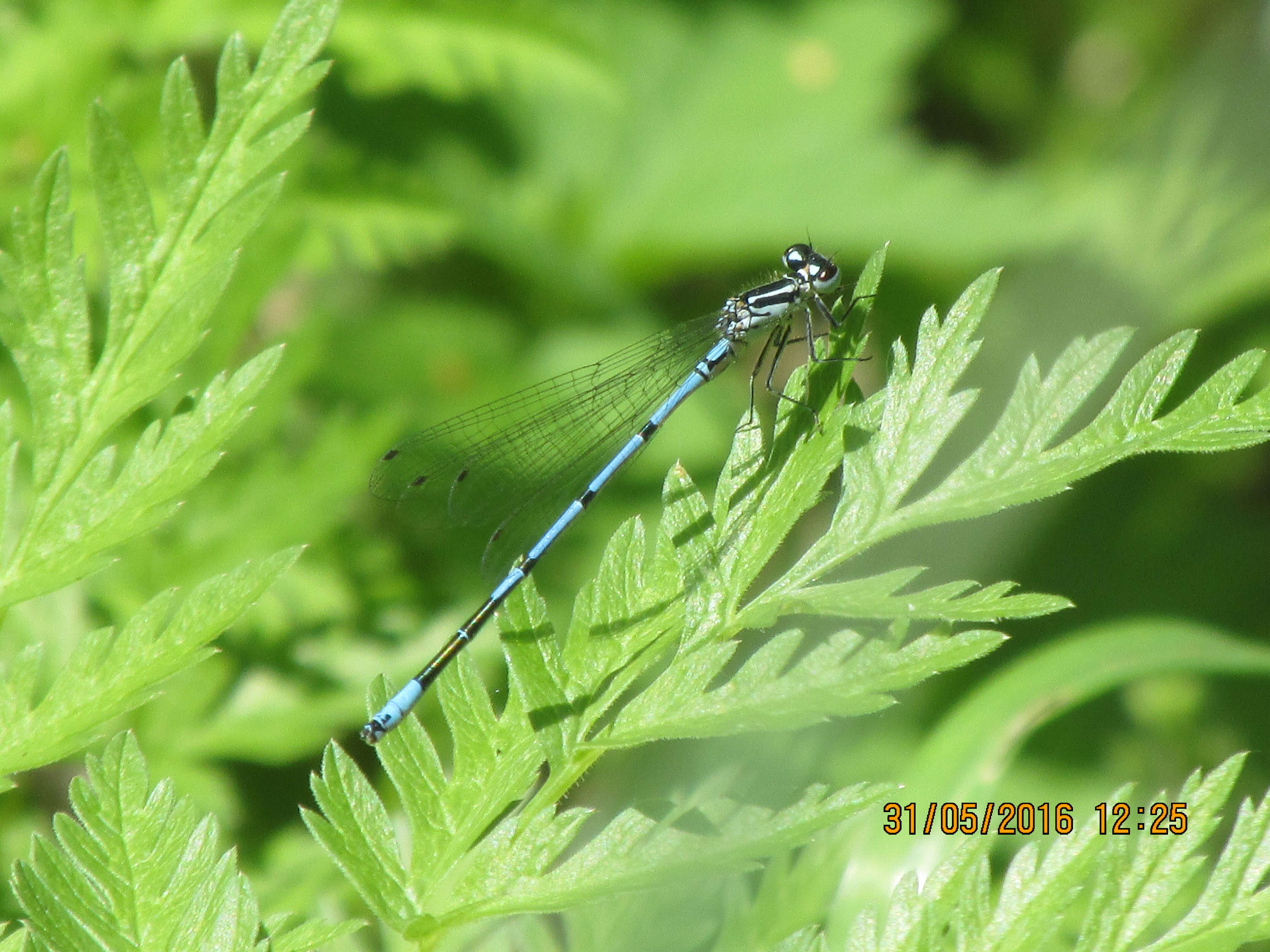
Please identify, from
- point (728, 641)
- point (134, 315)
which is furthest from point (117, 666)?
point (728, 641)

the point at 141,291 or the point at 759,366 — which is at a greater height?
the point at 141,291

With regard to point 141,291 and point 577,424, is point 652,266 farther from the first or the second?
point 141,291

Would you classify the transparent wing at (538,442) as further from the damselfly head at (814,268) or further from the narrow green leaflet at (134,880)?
the narrow green leaflet at (134,880)

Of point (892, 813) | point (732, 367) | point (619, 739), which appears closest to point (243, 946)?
point (619, 739)

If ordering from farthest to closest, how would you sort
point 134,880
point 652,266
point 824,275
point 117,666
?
point 652,266 → point 824,275 → point 117,666 → point 134,880

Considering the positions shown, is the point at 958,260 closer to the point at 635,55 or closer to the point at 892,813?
the point at 635,55

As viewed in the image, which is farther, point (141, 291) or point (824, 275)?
point (824, 275)

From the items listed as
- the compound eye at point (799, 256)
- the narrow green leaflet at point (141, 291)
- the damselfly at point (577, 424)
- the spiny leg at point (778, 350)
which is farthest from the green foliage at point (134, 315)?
the compound eye at point (799, 256)
